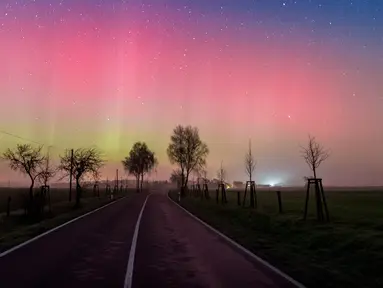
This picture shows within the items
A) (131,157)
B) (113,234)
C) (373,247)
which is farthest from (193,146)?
(373,247)

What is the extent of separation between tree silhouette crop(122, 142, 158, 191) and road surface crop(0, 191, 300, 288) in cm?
10613

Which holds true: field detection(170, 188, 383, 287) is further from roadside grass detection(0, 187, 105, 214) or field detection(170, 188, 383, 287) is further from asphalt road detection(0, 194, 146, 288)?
roadside grass detection(0, 187, 105, 214)

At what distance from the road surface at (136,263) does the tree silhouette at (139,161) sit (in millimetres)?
106126

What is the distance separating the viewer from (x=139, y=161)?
125m

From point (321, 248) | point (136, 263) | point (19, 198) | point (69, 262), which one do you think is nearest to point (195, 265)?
point (136, 263)

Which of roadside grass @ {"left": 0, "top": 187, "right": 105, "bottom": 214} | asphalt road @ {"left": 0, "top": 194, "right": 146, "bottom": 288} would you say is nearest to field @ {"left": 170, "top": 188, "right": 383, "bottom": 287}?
asphalt road @ {"left": 0, "top": 194, "right": 146, "bottom": 288}

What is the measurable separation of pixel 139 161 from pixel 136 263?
11360 centimetres

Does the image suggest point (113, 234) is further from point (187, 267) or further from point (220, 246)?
point (187, 267)

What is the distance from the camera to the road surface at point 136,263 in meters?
9.42

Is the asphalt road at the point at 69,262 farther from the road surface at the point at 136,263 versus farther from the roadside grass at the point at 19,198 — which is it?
the roadside grass at the point at 19,198

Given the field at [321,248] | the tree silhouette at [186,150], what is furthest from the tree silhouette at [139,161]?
the field at [321,248]

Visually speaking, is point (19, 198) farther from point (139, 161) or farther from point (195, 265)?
point (139, 161)

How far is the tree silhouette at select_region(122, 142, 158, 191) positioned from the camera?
124m

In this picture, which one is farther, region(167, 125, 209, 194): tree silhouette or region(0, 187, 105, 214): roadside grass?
region(167, 125, 209, 194): tree silhouette
